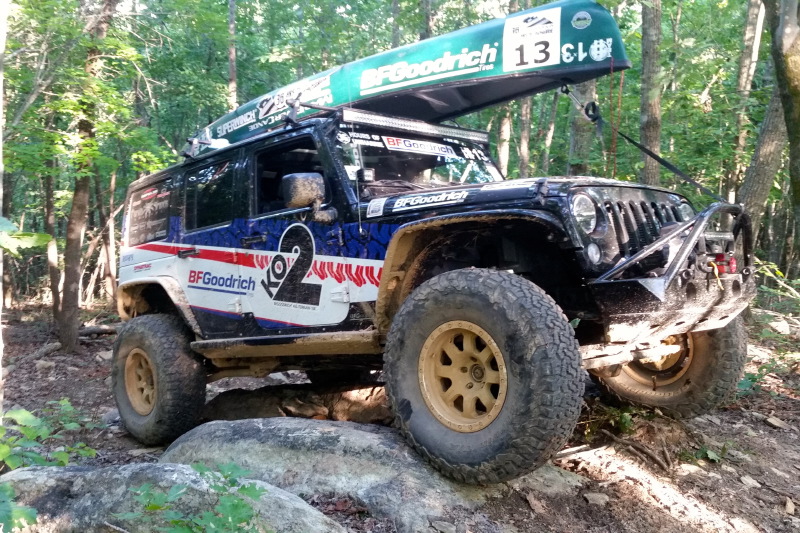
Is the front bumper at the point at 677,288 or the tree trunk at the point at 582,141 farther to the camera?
the tree trunk at the point at 582,141

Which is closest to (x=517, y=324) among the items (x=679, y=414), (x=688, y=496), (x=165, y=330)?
(x=688, y=496)

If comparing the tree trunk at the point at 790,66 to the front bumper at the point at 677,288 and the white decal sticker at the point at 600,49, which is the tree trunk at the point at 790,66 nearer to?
the white decal sticker at the point at 600,49

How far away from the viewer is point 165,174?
5836 millimetres

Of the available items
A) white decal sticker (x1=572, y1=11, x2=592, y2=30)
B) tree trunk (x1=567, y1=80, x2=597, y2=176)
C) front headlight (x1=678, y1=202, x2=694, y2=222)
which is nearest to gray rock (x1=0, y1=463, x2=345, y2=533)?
front headlight (x1=678, y1=202, x2=694, y2=222)

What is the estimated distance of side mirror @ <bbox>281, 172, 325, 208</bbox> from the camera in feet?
12.8

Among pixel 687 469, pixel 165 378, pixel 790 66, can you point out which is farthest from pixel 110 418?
pixel 790 66

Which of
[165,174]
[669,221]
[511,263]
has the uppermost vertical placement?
[165,174]

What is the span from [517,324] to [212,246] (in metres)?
2.97

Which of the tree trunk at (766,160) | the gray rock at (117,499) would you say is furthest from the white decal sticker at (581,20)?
the tree trunk at (766,160)

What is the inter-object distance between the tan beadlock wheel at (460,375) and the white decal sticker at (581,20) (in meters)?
2.23

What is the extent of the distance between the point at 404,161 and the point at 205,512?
293 cm

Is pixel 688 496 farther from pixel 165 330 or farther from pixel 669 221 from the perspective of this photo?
pixel 165 330

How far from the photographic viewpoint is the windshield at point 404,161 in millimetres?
4277

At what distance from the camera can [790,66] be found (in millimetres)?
5141
